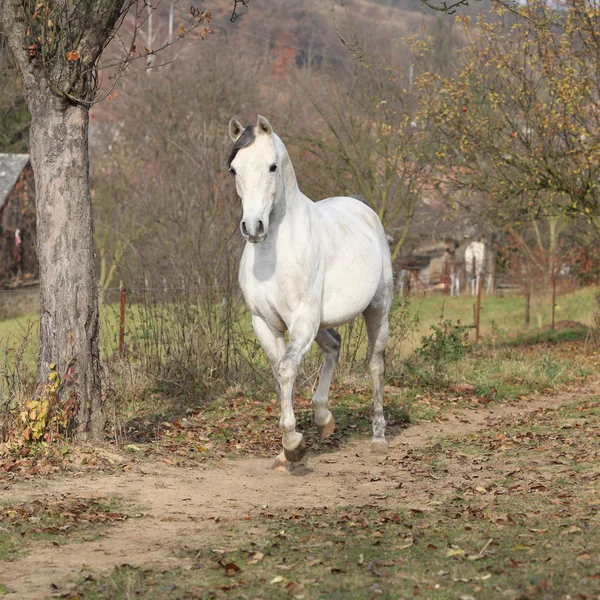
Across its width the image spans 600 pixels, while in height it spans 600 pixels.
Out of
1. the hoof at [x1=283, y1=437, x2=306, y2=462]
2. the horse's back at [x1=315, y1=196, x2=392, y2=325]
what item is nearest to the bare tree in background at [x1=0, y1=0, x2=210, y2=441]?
the hoof at [x1=283, y1=437, x2=306, y2=462]

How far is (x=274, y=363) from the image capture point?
7938 mm

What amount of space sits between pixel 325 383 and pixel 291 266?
1458 mm

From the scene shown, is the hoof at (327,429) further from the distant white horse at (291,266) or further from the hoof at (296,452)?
the hoof at (296,452)

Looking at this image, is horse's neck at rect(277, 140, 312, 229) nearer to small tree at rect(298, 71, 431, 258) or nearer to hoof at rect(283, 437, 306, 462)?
hoof at rect(283, 437, 306, 462)

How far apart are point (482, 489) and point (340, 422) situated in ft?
11.5

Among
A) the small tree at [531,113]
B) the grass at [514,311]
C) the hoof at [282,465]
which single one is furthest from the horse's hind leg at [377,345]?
the grass at [514,311]

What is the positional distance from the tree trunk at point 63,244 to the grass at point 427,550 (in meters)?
2.31

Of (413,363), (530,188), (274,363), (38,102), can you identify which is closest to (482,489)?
(274,363)

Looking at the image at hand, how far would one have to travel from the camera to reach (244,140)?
718cm

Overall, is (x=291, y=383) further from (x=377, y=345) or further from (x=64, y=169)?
(x=64, y=169)

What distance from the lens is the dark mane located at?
7.16 m

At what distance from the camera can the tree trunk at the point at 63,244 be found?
25.6 ft

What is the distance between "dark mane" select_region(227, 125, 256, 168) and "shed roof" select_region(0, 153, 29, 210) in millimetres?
27035

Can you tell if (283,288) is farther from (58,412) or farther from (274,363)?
(58,412)
